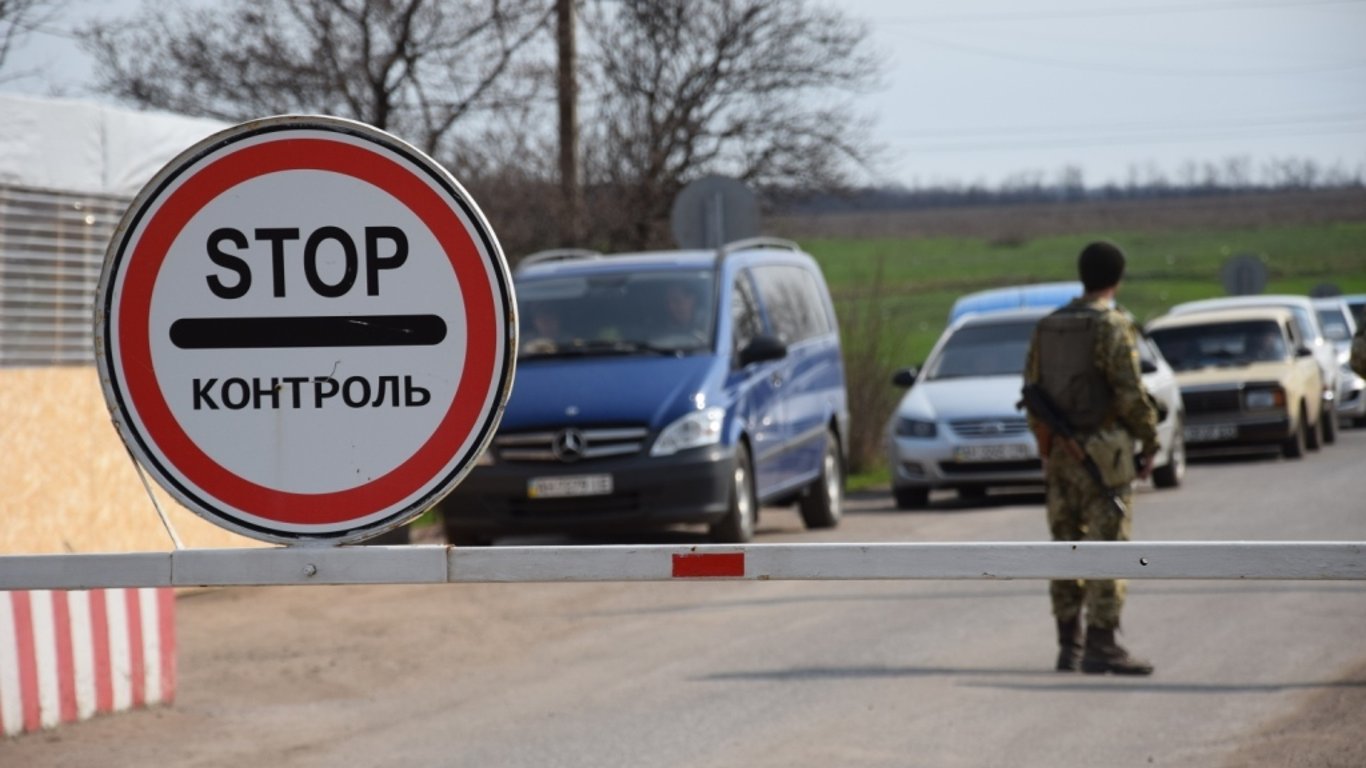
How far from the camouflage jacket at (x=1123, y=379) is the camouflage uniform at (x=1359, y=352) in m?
1.22

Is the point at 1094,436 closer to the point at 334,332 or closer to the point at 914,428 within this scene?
the point at 334,332

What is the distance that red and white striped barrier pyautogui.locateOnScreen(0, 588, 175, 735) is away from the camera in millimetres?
6988

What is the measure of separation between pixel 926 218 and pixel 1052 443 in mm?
121693

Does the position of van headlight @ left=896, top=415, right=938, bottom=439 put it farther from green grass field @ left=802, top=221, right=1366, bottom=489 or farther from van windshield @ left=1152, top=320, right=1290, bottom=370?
green grass field @ left=802, top=221, right=1366, bottom=489

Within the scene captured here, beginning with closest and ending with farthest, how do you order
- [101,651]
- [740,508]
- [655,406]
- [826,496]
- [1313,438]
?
[101,651], [655,406], [740,508], [826,496], [1313,438]

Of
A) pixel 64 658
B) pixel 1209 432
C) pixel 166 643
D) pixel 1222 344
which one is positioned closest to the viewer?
pixel 64 658

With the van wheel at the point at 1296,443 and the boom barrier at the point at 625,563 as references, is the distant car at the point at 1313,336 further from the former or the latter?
the boom barrier at the point at 625,563

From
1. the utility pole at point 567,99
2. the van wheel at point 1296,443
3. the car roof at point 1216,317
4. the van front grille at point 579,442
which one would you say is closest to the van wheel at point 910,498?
the utility pole at point 567,99

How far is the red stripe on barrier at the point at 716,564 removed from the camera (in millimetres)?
3318

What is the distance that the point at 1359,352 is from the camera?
682 cm

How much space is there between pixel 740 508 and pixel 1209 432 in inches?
460

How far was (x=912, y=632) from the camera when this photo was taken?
9.31 metres

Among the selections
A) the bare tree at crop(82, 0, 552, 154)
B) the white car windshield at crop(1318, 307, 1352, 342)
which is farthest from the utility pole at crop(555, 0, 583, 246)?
the white car windshield at crop(1318, 307, 1352, 342)

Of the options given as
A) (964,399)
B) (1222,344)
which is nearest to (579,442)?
(964,399)
